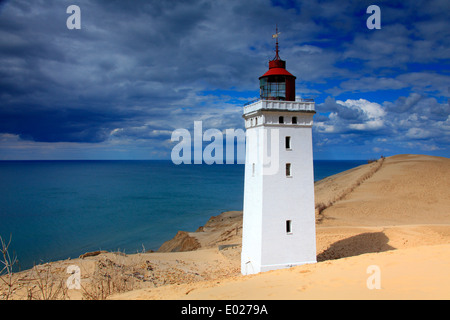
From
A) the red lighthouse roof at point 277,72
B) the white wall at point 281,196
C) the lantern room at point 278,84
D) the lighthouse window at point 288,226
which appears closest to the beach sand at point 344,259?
the white wall at point 281,196

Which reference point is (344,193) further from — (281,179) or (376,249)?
(281,179)

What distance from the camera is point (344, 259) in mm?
10523

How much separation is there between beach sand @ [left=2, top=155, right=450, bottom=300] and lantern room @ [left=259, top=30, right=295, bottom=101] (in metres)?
7.87

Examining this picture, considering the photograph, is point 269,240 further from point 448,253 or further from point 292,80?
point 292,80

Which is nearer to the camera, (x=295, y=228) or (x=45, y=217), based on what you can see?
(x=295, y=228)

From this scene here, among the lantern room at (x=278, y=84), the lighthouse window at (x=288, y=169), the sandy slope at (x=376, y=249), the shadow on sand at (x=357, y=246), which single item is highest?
the lantern room at (x=278, y=84)

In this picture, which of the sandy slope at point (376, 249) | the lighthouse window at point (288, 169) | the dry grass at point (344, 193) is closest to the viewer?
the sandy slope at point (376, 249)

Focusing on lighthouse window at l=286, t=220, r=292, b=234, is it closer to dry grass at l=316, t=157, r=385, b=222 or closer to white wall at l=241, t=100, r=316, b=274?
white wall at l=241, t=100, r=316, b=274

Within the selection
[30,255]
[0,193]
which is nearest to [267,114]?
[30,255]

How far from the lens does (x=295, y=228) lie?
1411 centimetres

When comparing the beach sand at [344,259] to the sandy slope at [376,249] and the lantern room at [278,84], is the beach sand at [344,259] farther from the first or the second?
the lantern room at [278,84]

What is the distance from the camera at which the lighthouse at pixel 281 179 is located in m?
13.8
